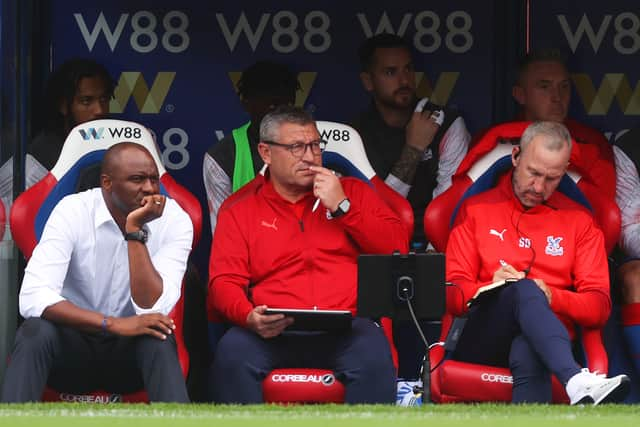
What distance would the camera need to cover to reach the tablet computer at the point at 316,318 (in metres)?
6.30

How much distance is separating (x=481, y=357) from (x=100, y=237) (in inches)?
63.6

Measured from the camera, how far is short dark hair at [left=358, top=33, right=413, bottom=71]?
7969 mm

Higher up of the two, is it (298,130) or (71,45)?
(71,45)

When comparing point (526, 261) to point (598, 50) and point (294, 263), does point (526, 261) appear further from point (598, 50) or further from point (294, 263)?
point (598, 50)

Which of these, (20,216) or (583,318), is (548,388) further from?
(20,216)

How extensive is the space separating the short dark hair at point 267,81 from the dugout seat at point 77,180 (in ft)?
3.16

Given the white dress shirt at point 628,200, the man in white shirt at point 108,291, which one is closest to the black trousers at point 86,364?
the man in white shirt at point 108,291

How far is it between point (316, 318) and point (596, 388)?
43.5 inches

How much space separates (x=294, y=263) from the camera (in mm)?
6816

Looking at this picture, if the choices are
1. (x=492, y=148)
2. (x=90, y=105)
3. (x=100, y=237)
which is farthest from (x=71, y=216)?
(x=492, y=148)

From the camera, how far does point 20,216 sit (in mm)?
7051

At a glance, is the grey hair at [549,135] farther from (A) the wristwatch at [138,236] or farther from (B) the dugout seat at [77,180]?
(A) the wristwatch at [138,236]

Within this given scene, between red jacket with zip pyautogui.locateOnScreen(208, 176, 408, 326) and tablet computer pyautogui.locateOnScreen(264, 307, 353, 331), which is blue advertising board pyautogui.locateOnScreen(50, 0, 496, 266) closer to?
red jacket with zip pyautogui.locateOnScreen(208, 176, 408, 326)

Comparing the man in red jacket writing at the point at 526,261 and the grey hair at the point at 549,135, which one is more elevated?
the grey hair at the point at 549,135
